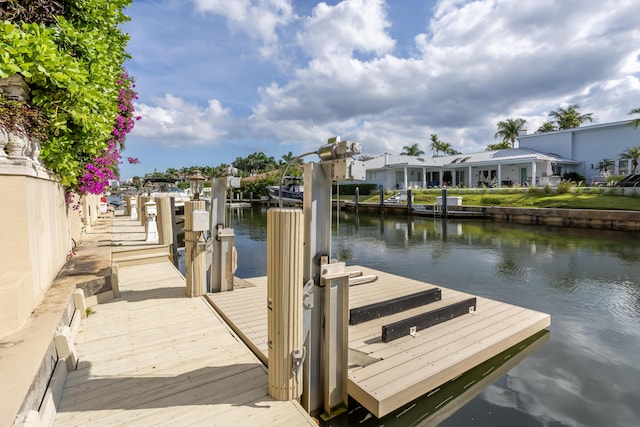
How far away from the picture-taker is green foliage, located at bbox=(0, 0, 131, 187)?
9.93ft

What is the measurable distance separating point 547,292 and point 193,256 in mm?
6979

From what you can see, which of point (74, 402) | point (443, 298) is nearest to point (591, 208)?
point (443, 298)

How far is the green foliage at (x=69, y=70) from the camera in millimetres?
3027

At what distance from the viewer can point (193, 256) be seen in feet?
15.2

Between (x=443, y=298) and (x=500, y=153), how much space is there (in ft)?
101

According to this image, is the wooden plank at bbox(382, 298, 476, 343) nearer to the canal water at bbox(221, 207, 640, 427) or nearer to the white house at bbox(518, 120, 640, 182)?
the canal water at bbox(221, 207, 640, 427)

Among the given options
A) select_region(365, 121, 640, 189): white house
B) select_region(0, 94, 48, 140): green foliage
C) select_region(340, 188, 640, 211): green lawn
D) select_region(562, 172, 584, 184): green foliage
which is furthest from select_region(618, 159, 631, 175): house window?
select_region(0, 94, 48, 140): green foliage

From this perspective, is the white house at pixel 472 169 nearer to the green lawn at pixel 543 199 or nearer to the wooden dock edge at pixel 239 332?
the green lawn at pixel 543 199

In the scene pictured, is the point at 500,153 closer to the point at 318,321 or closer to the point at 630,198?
the point at 630,198

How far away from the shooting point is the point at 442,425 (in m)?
2.89

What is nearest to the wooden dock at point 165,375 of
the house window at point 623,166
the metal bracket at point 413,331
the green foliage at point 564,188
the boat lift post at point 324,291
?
the boat lift post at point 324,291

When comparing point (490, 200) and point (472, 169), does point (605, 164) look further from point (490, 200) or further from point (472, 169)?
point (490, 200)

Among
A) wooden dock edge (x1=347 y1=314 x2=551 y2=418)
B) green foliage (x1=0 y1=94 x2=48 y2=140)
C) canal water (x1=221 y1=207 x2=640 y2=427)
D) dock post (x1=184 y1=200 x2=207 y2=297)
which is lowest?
canal water (x1=221 y1=207 x2=640 y2=427)

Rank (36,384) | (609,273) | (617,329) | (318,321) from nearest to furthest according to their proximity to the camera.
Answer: (36,384) → (318,321) → (617,329) → (609,273)
